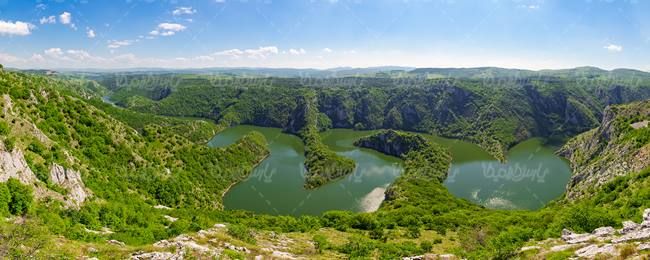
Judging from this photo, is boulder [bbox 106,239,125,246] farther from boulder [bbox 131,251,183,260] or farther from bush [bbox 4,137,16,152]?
bush [bbox 4,137,16,152]

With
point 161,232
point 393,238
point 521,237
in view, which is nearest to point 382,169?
point 393,238

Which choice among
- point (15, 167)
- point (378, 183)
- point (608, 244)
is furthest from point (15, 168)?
point (378, 183)

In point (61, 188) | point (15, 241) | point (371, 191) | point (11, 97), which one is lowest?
point (371, 191)

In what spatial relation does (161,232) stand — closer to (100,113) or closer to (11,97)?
(11,97)

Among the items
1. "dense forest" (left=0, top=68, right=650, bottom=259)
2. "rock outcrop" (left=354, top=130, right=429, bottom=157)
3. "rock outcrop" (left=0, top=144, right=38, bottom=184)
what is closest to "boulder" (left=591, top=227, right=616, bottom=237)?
"dense forest" (left=0, top=68, right=650, bottom=259)

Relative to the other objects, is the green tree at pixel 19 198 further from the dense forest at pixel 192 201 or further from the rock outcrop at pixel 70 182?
the rock outcrop at pixel 70 182

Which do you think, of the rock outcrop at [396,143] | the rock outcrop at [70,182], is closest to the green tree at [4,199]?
the rock outcrop at [70,182]
